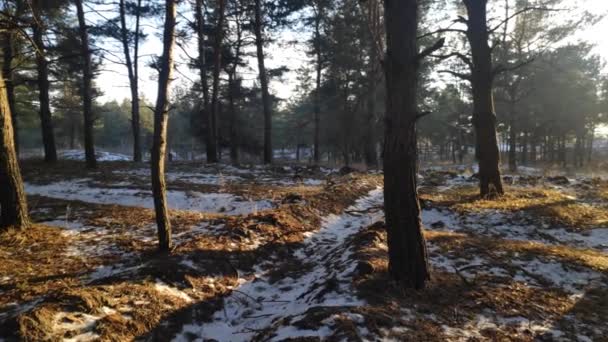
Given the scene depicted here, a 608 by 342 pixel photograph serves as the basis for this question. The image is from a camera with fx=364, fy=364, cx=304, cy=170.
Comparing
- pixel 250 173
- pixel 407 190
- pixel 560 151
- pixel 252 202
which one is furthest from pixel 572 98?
pixel 407 190

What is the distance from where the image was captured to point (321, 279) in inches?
170

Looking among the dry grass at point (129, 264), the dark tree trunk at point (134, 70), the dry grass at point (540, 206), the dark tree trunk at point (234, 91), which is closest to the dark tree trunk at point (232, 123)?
the dark tree trunk at point (234, 91)

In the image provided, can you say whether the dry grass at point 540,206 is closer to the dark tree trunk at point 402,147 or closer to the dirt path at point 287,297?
the dirt path at point 287,297

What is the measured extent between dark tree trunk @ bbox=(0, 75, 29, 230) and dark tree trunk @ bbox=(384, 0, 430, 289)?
5.65 metres

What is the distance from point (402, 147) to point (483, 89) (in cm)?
630

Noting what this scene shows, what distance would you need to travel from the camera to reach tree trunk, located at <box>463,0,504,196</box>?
28.6 ft

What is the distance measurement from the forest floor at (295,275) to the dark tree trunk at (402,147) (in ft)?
1.18

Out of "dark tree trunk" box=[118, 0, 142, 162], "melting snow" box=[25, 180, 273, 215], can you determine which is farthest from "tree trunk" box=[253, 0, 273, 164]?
"melting snow" box=[25, 180, 273, 215]

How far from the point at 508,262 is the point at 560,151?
38.7 metres

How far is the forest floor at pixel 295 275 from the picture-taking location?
3117mm

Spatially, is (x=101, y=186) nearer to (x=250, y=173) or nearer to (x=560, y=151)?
(x=250, y=173)

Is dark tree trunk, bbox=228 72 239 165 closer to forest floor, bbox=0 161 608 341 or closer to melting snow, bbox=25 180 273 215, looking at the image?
melting snow, bbox=25 180 273 215

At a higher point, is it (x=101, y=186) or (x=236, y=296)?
(x=101, y=186)

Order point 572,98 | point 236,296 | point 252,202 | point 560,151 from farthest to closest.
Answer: point 560,151 → point 572,98 → point 252,202 → point 236,296
